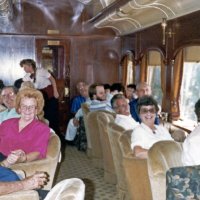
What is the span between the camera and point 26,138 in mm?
3455

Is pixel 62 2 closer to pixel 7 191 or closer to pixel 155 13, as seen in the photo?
pixel 155 13

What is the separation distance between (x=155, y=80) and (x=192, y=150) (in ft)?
14.6

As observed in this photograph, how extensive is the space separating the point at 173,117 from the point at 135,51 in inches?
83.0

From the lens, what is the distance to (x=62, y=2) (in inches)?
336

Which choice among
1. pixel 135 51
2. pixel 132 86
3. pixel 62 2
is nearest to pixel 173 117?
pixel 132 86

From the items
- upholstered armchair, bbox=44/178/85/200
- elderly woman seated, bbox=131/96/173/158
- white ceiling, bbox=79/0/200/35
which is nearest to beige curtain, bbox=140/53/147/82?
white ceiling, bbox=79/0/200/35

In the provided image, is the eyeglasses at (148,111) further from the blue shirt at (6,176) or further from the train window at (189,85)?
the train window at (189,85)

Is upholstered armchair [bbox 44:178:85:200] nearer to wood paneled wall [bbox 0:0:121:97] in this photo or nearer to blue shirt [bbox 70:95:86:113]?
blue shirt [bbox 70:95:86:113]

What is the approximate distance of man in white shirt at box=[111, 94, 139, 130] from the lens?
4277mm

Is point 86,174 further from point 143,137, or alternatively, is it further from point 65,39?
point 65,39

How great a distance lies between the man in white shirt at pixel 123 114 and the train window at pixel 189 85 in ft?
5.69

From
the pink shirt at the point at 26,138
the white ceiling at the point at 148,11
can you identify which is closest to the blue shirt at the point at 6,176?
the pink shirt at the point at 26,138

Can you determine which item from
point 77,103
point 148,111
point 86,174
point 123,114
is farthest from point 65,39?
point 148,111

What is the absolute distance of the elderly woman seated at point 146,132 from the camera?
3365 mm
